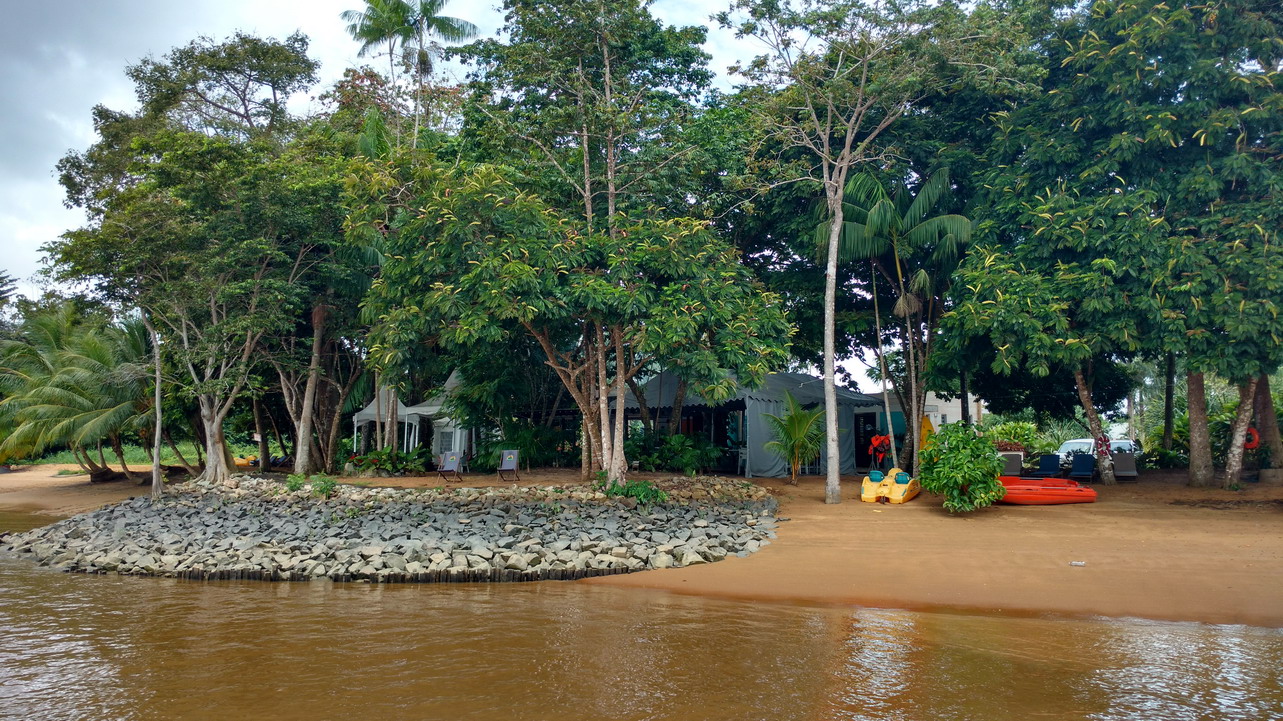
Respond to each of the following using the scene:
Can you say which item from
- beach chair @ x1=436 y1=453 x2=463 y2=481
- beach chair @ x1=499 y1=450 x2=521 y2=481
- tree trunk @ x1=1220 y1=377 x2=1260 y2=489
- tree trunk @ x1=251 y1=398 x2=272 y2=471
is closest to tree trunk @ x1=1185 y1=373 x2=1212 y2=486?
tree trunk @ x1=1220 y1=377 x2=1260 y2=489

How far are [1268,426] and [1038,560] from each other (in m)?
8.38

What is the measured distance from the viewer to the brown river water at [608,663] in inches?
222

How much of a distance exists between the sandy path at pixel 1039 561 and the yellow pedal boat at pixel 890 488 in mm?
618

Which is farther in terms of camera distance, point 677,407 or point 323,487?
point 677,407

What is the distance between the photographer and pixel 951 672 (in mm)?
6324

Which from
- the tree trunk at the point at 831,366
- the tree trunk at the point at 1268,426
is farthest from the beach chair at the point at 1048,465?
the tree trunk at the point at 1268,426

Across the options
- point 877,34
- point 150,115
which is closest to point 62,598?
point 877,34

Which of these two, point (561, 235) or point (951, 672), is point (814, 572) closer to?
point (951, 672)

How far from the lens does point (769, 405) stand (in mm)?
19266

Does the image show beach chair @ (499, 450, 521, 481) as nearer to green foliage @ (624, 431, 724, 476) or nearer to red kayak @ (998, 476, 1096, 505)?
green foliage @ (624, 431, 724, 476)

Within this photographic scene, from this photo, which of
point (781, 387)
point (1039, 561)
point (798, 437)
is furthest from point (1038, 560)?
point (781, 387)

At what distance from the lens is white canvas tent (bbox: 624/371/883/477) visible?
62.3 ft

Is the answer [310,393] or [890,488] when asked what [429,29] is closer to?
[310,393]

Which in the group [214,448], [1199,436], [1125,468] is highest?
[1199,436]
